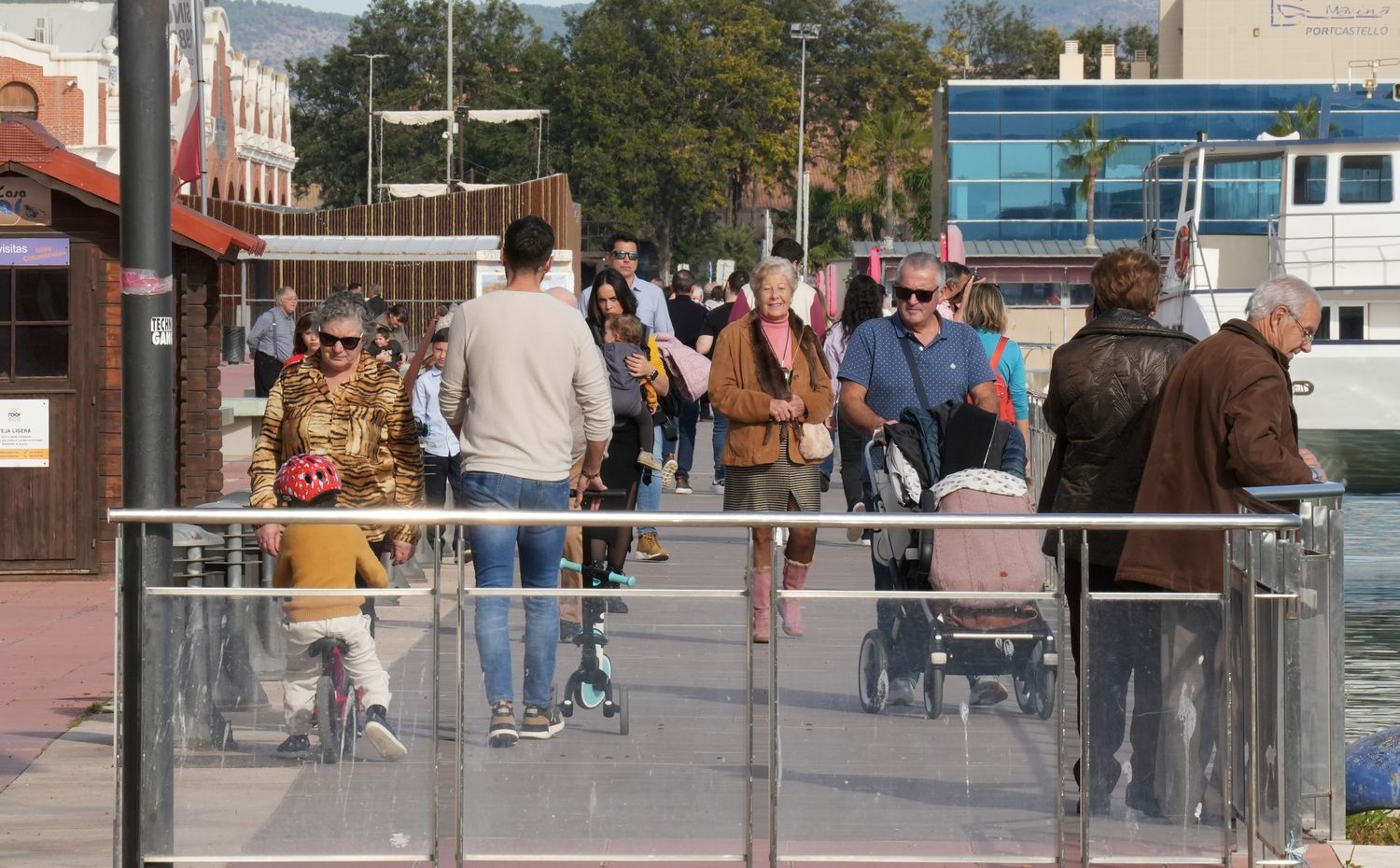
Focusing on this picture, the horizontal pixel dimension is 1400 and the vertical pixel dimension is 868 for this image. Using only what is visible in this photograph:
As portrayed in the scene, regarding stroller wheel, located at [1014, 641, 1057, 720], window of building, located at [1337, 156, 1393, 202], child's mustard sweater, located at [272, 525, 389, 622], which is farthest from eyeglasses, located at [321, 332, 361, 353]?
window of building, located at [1337, 156, 1393, 202]

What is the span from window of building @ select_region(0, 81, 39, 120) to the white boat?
132ft

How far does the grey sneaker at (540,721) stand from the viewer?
5.27m

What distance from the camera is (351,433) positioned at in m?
7.23

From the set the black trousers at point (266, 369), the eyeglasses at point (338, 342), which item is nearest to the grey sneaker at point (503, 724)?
the eyeglasses at point (338, 342)

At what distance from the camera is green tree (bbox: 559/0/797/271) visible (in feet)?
281

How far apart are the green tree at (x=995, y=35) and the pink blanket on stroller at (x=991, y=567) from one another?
393 ft

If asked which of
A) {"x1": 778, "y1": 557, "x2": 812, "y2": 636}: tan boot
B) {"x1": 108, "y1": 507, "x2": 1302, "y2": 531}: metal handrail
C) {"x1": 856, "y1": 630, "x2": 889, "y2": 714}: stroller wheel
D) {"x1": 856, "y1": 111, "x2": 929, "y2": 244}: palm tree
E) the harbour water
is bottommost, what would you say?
the harbour water

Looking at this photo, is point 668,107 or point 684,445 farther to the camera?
point 668,107

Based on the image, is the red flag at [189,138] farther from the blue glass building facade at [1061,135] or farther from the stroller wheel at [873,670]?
the blue glass building facade at [1061,135]

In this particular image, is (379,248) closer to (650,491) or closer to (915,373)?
(650,491)

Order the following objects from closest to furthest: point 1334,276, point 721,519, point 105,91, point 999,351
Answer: point 721,519
point 999,351
point 1334,276
point 105,91

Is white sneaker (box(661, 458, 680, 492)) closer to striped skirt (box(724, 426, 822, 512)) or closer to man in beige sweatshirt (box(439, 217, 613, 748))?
striped skirt (box(724, 426, 822, 512))

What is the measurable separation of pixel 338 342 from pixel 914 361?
8.05ft


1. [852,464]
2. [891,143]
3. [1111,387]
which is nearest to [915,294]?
[1111,387]
